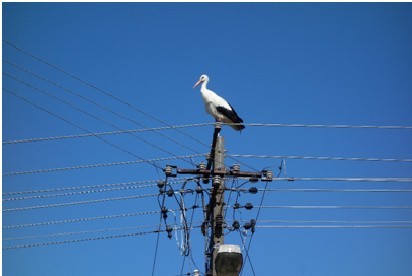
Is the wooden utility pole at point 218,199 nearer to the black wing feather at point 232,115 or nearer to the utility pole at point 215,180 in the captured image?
the utility pole at point 215,180

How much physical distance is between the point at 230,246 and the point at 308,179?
3.04 metres

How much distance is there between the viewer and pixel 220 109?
1170cm

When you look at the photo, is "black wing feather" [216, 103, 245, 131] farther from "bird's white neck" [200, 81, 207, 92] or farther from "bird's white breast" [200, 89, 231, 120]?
"bird's white neck" [200, 81, 207, 92]

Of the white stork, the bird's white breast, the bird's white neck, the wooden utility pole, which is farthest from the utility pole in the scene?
the bird's white neck

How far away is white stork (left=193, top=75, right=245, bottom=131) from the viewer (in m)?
11.3

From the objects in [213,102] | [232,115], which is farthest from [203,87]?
[232,115]

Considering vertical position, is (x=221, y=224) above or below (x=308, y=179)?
below

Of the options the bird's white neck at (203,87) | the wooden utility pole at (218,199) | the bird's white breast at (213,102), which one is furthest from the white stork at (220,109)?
the wooden utility pole at (218,199)

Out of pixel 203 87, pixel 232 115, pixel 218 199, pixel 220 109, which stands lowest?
pixel 218 199

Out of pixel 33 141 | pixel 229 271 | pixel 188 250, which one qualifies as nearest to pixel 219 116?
pixel 188 250

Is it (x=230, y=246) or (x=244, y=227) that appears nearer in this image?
(x=230, y=246)

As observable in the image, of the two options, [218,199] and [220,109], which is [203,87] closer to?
[220,109]

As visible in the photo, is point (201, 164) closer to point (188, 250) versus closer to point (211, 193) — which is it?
point (211, 193)

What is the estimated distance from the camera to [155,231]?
34.7ft
